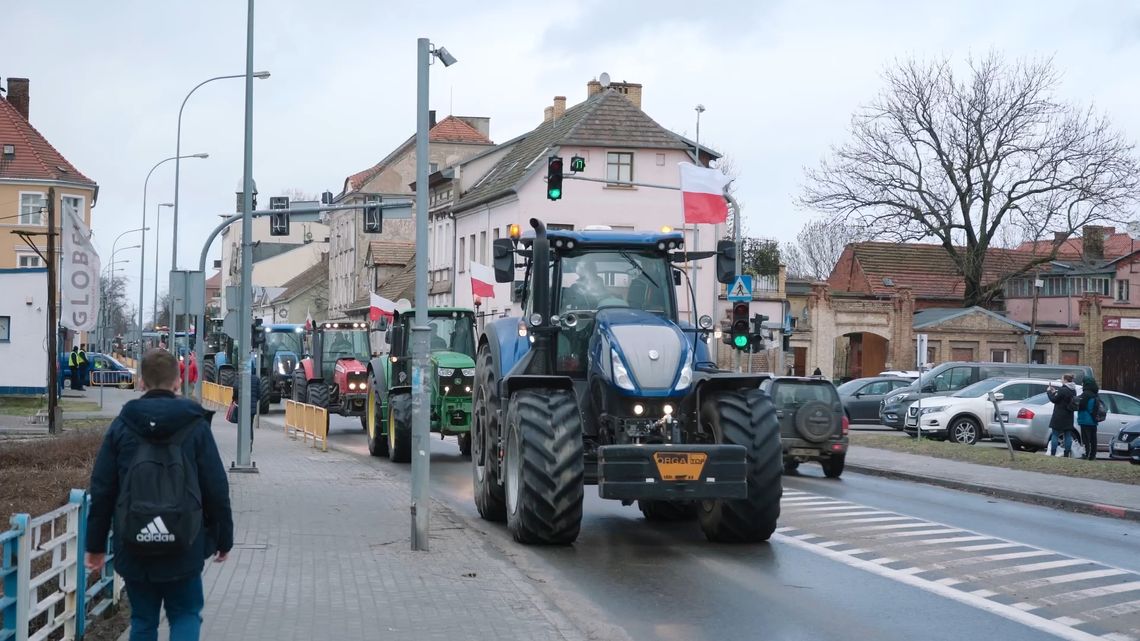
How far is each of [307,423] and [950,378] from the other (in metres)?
20.7

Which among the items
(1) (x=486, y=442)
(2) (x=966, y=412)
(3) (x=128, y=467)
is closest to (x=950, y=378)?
(2) (x=966, y=412)

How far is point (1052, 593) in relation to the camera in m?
10.8

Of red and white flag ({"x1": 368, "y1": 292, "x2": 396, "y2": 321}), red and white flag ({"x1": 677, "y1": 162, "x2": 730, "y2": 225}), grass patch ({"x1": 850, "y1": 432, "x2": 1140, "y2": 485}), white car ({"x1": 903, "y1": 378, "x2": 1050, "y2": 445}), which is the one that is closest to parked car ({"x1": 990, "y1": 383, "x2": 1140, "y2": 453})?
white car ({"x1": 903, "y1": 378, "x2": 1050, "y2": 445})

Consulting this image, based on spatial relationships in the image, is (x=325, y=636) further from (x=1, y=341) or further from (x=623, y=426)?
(x=1, y=341)

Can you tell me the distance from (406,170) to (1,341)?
45.7m

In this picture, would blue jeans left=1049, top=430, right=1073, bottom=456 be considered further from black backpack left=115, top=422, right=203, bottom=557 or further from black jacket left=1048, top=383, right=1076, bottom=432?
black backpack left=115, top=422, right=203, bottom=557

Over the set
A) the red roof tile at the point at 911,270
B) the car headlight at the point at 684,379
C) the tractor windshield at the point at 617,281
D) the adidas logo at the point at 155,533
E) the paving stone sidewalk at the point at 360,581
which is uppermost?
the red roof tile at the point at 911,270

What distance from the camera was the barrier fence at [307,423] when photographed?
26812 millimetres

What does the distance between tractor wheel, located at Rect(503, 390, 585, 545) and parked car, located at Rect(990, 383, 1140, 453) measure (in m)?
20.5

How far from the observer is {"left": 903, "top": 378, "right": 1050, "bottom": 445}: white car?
32562mm

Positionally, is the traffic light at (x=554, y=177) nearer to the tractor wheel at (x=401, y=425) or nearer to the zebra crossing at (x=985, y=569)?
the tractor wheel at (x=401, y=425)

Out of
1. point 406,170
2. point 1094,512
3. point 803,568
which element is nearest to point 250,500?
point 803,568

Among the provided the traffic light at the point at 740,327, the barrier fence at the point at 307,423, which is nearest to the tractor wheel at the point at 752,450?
the traffic light at the point at 740,327

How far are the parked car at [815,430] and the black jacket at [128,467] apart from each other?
1659cm
